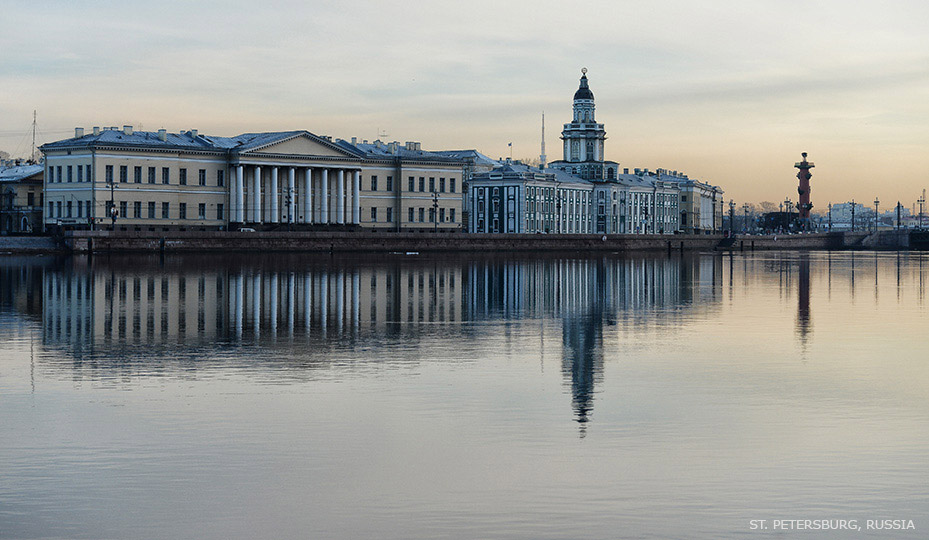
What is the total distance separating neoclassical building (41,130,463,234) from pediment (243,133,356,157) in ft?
0.29

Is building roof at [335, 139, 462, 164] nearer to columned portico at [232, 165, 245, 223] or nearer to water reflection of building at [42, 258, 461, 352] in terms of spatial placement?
columned portico at [232, 165, 245, 223]

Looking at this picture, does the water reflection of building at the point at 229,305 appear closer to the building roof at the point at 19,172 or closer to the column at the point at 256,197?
the column at the point at 256,197

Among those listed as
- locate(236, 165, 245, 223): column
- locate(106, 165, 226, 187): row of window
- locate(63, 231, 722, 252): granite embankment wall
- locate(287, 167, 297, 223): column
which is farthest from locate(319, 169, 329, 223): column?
locate(63, 231, 722, 252): granite embankment wall

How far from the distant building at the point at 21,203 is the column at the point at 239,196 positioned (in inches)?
666

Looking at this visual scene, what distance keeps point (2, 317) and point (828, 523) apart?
81.3 feet

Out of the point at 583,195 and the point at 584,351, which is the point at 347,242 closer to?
the point at 583,195

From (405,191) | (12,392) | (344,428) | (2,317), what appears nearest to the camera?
(344,428)

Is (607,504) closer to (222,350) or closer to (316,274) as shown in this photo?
(222,350)

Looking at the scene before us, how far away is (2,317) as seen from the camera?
3106 centimetres

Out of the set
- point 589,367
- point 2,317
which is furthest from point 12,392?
point 2,317

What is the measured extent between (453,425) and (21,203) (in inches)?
4085

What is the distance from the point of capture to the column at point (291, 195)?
111 metres

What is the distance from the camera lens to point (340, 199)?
386 ft

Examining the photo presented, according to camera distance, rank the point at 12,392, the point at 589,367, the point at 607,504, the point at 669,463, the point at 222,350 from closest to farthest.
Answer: the point at 607,504 < the point at 669,463 < the point at 12,392 < the point at 589,367 < the point at 222,350
